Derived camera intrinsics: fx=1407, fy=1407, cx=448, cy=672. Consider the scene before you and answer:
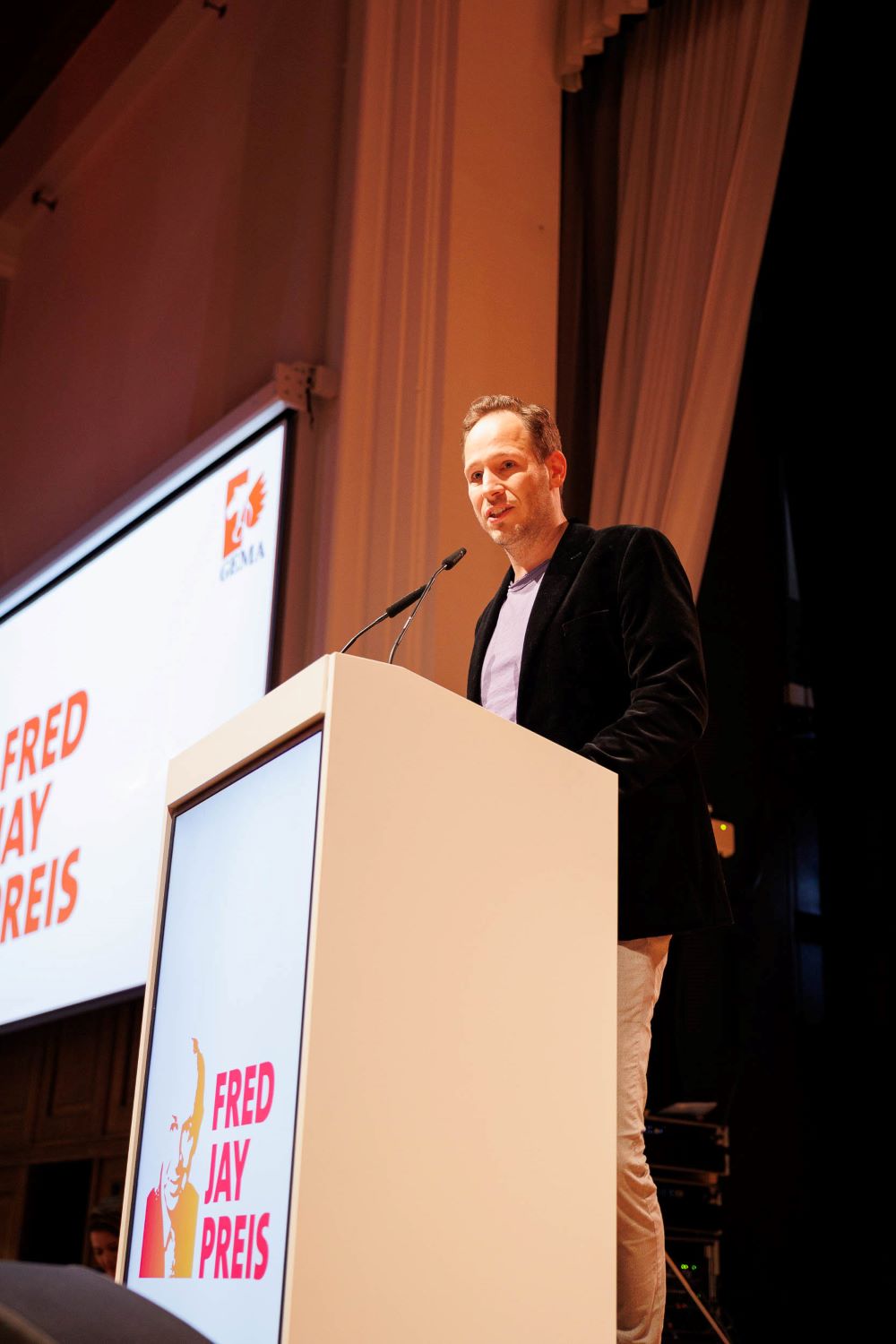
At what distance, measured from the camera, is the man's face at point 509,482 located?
1.88 m

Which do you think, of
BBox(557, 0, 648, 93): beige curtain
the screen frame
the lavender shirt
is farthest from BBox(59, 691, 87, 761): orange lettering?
the screen frame

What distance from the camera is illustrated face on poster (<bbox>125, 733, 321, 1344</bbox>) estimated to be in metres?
1.22

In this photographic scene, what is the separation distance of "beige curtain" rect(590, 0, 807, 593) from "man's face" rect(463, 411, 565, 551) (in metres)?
1.10

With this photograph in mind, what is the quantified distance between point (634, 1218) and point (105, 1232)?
7.45 ft

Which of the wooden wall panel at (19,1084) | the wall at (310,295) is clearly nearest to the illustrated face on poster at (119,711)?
the wall at (310,295)

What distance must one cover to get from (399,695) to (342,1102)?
381mm

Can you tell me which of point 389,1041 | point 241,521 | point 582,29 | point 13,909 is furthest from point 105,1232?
point 582,29

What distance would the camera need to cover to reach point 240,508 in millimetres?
3545

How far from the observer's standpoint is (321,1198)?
3.84 ft

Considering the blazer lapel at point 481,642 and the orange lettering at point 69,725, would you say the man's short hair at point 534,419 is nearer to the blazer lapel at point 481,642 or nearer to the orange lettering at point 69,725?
the blazer lapel at point 481,642

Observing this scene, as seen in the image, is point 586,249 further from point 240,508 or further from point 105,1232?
point 105,1232

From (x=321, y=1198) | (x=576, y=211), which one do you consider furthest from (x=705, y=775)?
(x=321, y=1198)

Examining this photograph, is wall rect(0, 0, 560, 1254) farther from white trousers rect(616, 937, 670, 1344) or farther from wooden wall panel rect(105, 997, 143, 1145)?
white trousers rect(616, 937, 670, 1344)

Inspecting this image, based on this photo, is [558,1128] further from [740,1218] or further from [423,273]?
[740,1218]
